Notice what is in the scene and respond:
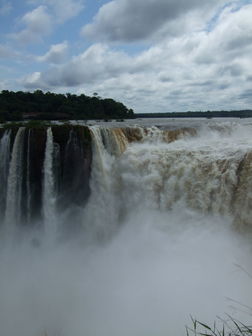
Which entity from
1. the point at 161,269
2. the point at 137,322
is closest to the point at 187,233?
the point at 161,269

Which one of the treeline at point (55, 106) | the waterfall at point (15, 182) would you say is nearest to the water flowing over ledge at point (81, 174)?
the waterfall at point (15, 182)

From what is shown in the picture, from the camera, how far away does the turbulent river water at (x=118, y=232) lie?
5758mm

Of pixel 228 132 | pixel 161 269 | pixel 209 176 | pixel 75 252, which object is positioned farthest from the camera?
pixel 228 132

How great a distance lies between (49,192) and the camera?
8797mm

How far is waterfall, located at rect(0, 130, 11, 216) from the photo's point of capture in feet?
28.8

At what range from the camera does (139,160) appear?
8977 mm

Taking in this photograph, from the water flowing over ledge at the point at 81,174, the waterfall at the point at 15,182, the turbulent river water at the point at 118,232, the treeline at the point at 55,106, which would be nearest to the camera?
the turbulent river water at the point at 118,232

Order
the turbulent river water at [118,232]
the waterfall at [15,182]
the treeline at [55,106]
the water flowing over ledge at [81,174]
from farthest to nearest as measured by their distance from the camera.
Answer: the treeline at [55,106]
the waterfall at [15,182]
the water flowing over ledge at [81,174]
the turbulent river water at [118,232]

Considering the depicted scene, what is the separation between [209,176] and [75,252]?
3.95 meters

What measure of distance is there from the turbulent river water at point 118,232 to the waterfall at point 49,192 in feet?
0.09

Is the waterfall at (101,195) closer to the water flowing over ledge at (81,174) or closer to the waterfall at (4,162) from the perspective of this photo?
the water flowing over ledge at (81,174)

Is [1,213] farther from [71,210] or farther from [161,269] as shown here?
[161,269]

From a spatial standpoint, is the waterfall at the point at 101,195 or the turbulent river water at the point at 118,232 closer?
the turbulent river water at the point at 118,232

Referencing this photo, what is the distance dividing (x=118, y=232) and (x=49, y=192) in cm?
224
